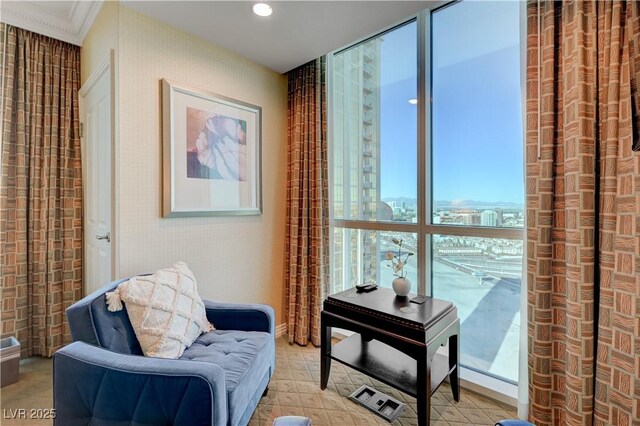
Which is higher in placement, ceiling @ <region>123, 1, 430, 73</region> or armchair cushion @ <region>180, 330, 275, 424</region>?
ceiling @ <region>123, 1, 430, 73</region>

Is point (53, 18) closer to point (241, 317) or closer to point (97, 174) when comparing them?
point (97, 174)

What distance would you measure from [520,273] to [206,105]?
2477 mm

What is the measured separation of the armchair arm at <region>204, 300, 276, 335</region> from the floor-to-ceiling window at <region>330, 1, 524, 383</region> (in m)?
1.06

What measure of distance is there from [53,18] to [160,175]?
162cm

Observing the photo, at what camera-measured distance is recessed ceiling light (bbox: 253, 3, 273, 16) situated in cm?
188

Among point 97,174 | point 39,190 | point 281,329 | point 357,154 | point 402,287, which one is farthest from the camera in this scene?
point 281,329

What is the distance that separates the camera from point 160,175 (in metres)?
2.12

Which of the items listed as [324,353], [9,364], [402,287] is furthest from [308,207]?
[9,364]

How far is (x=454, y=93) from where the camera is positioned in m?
2.15

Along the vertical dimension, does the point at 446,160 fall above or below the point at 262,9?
below

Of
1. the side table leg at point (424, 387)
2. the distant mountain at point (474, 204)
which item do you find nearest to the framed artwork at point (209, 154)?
the distant mountain at point (474, 204)

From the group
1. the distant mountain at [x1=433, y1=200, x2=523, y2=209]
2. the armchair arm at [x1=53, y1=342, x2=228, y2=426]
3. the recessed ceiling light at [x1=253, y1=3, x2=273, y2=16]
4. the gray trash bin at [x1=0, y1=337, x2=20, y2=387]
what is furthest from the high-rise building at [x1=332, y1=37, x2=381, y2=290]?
the gray trash bin at [x1=0, y1=337, x2=20, y2=387]

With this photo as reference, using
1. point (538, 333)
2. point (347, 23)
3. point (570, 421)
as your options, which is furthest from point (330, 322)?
point (347, 23)

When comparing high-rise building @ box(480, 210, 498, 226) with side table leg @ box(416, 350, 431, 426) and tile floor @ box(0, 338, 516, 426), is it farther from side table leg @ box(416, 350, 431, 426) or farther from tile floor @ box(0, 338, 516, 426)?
tile floor @ box(0, 338, 516, 426)
